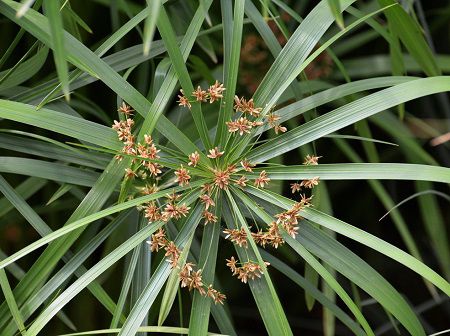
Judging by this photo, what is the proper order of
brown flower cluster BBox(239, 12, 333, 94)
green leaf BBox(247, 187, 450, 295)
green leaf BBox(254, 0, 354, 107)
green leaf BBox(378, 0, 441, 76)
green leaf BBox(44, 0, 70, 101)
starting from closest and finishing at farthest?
green leaf BBox(44, 0, 70, 101)
green leaf BBox(247, 187, 450, 295)
green leaf BBox(254, 0, 354, 107)
green leaf BBox(378, 0, 441, 76)
brown flower cluster BBox(239, 12, 333, 94)

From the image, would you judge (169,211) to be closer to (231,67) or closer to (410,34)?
(231,67)

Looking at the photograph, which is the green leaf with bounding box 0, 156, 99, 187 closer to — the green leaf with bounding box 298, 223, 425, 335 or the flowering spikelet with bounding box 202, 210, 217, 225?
the flowering spikelet with bounding box 202, 210, 217, 225

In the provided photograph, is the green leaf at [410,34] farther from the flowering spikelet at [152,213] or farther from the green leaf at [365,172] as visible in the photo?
the flowering spikelet at [152,213]

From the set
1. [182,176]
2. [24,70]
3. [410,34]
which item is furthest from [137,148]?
[410,34]

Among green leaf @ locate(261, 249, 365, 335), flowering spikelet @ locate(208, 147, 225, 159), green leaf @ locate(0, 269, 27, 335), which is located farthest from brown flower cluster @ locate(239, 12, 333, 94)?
green leaf @ locate(0, 269, 27, 335)

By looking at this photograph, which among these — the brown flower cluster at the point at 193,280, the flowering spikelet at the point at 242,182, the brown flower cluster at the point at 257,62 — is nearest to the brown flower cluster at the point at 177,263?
the brown flower cluster at the point at 193,280

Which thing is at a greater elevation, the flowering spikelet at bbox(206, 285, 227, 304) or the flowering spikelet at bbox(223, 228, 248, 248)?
the flowering spikelet at bbox(223, 228, 248, 248)

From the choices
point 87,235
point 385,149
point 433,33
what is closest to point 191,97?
point 87,235

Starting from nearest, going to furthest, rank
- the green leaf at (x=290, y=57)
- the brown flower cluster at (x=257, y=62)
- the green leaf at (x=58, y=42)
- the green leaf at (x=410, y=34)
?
the green leaf at (x=58, y=42), the green leaf at (x=290, y=57), the green leaf at (x=410, y=34), the brown flower cluster at (x=257, y=62)

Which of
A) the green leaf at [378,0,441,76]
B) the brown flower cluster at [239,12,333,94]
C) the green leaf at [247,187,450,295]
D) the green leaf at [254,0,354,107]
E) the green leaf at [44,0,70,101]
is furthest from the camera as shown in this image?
the brown flower cluster at [239,12,333,94]

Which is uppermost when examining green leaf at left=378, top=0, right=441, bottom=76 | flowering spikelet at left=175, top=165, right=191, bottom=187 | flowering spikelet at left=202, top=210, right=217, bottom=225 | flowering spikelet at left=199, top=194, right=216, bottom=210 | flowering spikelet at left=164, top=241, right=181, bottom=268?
green leaf at left=378, top=0, right=441, bottom=76

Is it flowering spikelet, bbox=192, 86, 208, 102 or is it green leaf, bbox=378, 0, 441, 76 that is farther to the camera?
green leaf, bbox=378, 0, 441, 76
